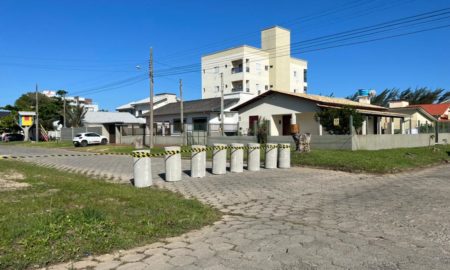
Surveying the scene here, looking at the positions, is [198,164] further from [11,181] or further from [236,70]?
[236,70]

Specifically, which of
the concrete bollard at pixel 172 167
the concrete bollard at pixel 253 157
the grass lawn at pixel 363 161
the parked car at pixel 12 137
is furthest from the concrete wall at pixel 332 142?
the parked car at pixel 12 137

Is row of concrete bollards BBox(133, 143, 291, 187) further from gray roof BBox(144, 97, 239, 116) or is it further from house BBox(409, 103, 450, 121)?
house BBox(409, 103, 450, 121)

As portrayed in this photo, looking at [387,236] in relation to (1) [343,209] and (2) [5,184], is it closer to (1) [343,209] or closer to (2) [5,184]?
(1) [343,209]

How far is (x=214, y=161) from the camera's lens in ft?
46.1

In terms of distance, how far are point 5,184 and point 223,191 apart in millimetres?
6031

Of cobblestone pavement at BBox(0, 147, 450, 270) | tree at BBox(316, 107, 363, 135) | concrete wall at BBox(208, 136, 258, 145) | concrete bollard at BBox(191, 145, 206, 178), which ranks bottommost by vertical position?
cobblestone pavement at BBox(0, 147, 450, 270)

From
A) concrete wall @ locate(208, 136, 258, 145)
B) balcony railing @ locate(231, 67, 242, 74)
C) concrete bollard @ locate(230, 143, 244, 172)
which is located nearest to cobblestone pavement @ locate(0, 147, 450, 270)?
concrete bollard @ locate(230, 143, 244, 172)

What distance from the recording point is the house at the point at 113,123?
146ft

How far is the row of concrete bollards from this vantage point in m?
11.3

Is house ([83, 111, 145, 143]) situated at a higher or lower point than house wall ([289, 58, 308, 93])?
lower

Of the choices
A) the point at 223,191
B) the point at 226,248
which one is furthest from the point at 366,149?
the point at 226,248

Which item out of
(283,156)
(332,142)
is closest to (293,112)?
(332,142)

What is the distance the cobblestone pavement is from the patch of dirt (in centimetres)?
403

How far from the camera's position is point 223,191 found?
10531mm
